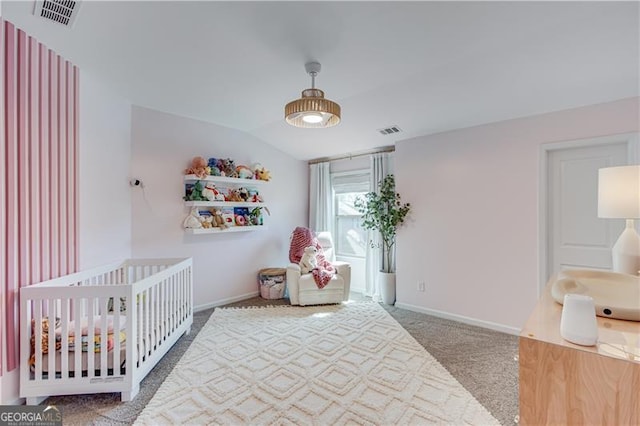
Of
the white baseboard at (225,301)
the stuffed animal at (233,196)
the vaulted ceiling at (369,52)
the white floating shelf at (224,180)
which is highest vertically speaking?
the vaulted ceiling at (369,52)

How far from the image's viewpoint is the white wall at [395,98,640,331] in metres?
2.88

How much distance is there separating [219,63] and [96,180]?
5.35 feet

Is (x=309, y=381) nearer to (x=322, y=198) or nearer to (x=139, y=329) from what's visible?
(x=139, y=329)

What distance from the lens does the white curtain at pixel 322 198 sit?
4977mm

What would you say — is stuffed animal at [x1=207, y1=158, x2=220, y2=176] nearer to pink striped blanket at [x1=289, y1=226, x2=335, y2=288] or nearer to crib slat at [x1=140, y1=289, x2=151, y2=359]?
pink striped blanket at [x1=289, y1=226, x2=335, y2=288]

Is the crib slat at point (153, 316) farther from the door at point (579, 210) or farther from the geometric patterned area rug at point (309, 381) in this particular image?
the door at point (579, 210)

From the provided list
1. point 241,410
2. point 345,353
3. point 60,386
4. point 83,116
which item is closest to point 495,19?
point 345,353

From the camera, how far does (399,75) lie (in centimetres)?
262

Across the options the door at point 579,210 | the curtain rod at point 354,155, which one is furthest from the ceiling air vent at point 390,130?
the door at point 579,210

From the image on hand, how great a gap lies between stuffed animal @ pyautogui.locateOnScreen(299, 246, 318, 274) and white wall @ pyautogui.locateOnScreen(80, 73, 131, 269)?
207cm

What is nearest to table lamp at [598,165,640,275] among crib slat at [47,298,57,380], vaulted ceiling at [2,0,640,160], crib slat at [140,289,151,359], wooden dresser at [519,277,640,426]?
wooden dresser at [519,277,640,426]

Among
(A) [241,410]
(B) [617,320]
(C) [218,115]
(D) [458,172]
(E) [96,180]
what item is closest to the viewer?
(B) [617,320]

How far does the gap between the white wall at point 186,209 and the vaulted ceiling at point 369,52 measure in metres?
0.45

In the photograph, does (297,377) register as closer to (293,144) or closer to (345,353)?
(345,353)
